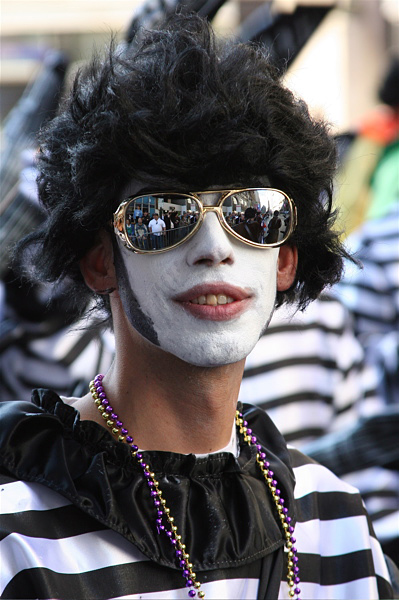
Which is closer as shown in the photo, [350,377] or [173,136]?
[173,136]

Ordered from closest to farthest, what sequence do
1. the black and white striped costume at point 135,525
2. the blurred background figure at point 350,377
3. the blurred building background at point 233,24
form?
the black and white striped costume at point 135,525, the blurred background figure at point 350,377, the blurred building background at point 233,24

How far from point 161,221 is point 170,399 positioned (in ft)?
1.34

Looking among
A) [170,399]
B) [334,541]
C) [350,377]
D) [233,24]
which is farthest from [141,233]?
[233,24]

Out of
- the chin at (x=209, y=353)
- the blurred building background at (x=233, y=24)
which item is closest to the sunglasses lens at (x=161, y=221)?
the chin at (x=209, y=353)

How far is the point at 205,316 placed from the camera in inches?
73.7

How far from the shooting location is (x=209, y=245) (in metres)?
1.84

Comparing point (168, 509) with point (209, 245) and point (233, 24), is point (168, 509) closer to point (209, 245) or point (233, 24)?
point (209, 245)

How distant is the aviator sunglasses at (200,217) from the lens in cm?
185

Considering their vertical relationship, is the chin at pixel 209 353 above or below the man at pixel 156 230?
below

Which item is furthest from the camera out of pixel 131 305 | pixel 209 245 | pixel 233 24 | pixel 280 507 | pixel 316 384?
pixel 233 24

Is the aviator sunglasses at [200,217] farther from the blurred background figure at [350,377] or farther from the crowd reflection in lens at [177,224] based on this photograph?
the blurred background figure at [350,377]

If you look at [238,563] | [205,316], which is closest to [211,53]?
[205,316]

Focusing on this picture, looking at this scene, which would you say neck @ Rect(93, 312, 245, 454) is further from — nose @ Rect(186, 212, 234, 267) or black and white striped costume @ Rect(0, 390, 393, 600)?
nose @ Rect(186, 212, 234, 267)

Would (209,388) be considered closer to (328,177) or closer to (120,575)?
(120,575)
